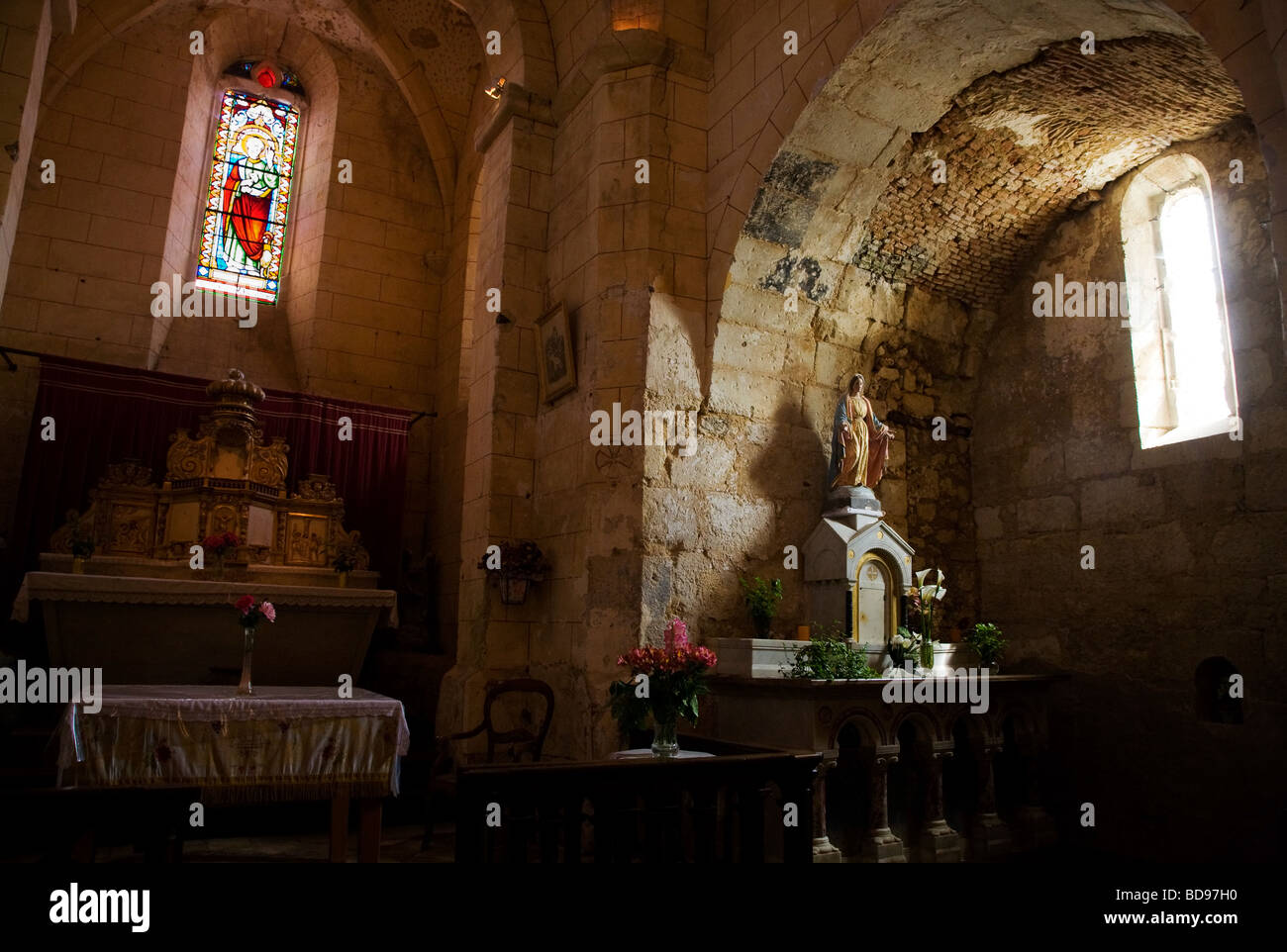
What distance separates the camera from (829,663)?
5031 mm

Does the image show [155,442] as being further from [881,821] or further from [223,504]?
[881,821]

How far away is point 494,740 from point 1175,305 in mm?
5419

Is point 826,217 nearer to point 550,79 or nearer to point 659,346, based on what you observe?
point 659,346

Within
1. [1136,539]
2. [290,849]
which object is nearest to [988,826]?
[1136,539]

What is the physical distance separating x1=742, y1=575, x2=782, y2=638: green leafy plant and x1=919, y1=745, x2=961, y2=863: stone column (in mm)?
1232

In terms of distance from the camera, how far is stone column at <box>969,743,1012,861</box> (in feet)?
17.2

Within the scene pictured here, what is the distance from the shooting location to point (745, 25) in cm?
619

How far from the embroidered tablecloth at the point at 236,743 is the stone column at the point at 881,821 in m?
2.53

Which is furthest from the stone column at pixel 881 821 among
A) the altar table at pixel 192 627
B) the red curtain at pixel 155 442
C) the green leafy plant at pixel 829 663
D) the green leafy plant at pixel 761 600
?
the red curtain at pixel 155 442

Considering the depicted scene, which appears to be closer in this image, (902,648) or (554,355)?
(902,648)

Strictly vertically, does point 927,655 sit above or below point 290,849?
above

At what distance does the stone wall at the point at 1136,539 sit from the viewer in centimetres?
509

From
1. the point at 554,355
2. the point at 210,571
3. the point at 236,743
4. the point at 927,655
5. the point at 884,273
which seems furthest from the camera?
the point at 210,571
